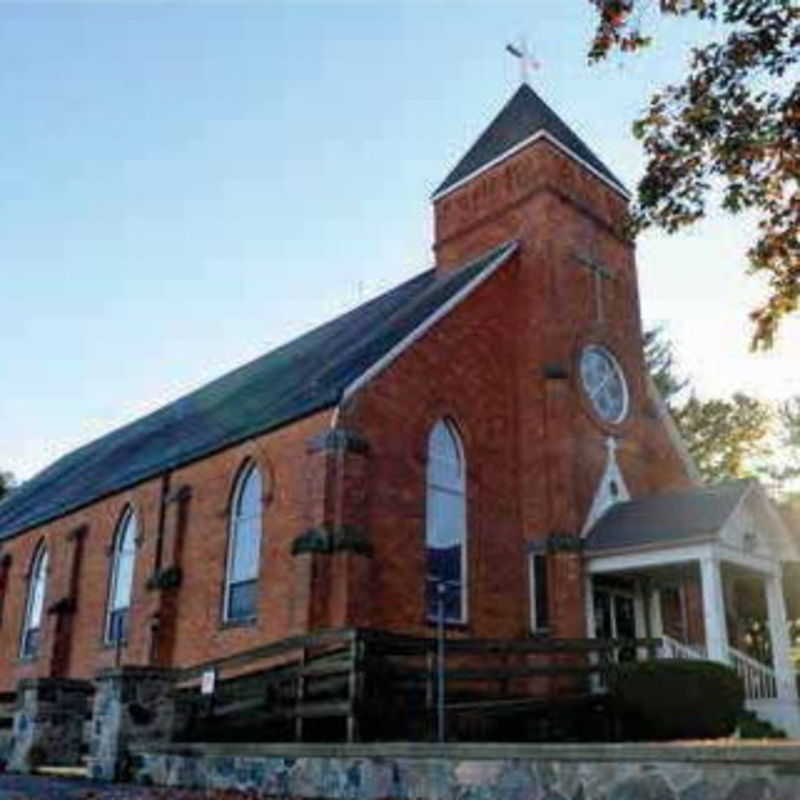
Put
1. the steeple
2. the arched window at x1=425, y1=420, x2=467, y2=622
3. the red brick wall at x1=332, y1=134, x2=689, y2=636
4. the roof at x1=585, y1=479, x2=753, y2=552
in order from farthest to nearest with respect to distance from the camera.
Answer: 1. the steeple
2. the arched window at x1=425, y1=420, x2=467, y2=622
3. the roof at x1=585, y1=479, x2=753, y2=552
4. the red brick wall at x1=332, y1=134, x2=689, y2=636

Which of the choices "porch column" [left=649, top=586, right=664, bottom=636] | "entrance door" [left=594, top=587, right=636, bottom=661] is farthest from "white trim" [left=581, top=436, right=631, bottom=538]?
"porch column" [left=649, top=586, right=664, bottom=636]

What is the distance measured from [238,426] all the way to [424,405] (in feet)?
13.8

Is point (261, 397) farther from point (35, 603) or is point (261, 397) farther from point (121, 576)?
point (35, 603)

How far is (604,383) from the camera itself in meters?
22.6

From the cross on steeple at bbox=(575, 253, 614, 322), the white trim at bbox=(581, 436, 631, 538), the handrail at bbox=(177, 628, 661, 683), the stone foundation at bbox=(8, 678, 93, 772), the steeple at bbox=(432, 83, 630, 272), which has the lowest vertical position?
the stone foundation at bbox=(8, 678, 93, 772)

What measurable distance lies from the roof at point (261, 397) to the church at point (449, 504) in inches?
5.7

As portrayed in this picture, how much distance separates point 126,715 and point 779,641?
12488 mm

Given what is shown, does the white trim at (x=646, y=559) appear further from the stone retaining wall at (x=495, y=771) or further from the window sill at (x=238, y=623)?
the stone retaining wall at (x=495, y=771)

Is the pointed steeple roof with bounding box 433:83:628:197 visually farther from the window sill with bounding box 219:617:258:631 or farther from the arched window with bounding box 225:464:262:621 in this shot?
the window sill with bounding box 219:617:258:631

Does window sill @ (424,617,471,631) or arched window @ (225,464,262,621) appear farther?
arched window @ (225,464,262,621)

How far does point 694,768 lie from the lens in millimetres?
7246

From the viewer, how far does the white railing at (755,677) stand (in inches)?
737

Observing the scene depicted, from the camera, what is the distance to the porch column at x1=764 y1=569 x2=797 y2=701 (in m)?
18.5

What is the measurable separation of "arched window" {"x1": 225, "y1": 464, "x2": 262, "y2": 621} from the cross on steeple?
8.92 meters
